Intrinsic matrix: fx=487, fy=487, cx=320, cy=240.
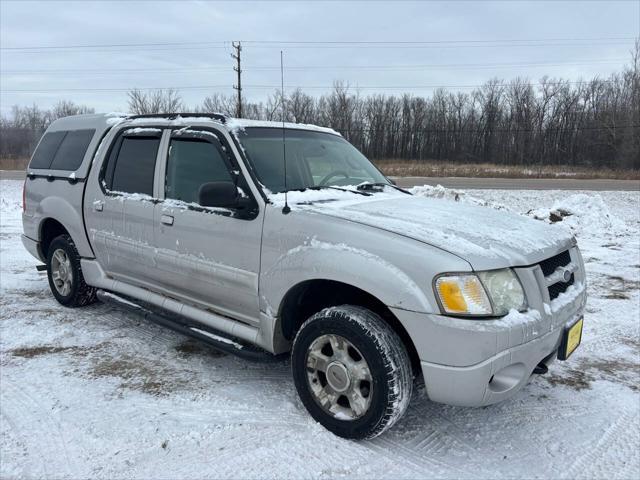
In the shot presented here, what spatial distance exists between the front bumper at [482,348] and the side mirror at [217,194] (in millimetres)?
1304

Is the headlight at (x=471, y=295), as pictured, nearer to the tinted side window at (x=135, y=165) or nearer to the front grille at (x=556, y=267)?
the front grille at (x=556, y=267)

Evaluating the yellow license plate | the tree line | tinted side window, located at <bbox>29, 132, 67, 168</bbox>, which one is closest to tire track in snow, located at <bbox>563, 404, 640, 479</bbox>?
the yellow license plate

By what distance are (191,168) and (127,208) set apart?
31.8 inches

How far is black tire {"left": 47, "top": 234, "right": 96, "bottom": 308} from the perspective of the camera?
16.1 feet

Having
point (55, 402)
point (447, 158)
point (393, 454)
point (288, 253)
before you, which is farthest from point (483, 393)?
point (447, 158)

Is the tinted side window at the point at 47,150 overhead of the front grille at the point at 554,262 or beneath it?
overhead

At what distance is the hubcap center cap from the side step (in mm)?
519

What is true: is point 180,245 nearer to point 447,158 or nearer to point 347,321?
point 347,321

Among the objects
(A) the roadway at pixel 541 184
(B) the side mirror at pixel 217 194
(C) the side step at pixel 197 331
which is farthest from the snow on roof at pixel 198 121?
(A) the roadway at pixel 541 184

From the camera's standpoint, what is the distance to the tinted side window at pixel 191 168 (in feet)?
11.6

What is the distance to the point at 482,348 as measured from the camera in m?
2.38

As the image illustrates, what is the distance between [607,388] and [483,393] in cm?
171

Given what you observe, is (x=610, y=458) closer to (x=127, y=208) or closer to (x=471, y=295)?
(x=471, y=295)

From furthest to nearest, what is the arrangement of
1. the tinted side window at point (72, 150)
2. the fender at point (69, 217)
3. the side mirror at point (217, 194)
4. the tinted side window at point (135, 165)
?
the tinted side window at point (72, 150)
the fender at point (69, 217)
the tinted side window at point (135, 165)
the side mirror at point (217, 194)
